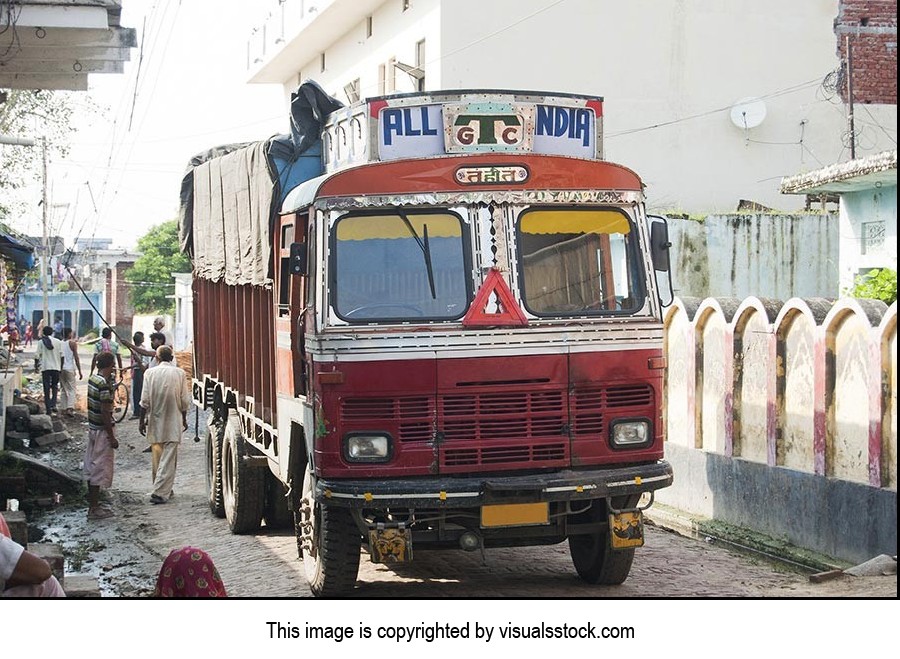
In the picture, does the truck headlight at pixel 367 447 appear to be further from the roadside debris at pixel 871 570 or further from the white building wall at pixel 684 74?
the white building wall at pixel 684 74

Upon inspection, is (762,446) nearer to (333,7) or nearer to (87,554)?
(87,554)

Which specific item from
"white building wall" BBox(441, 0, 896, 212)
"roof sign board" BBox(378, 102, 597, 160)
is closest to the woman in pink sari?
"roof sign board" BBox(378, 102, 597, 160)

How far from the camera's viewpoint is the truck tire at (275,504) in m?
10.9

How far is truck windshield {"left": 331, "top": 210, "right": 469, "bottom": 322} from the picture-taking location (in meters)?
7.29

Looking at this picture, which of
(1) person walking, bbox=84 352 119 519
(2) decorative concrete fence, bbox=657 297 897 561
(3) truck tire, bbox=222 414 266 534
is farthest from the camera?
(1) person walking, bbox=84 352 119 519

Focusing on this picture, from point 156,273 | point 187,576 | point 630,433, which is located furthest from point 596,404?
point 156,273

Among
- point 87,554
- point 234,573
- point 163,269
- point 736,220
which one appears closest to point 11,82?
point 87,554

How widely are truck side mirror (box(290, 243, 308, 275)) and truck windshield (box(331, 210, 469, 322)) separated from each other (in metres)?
0.28

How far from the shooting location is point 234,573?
9.28 meters

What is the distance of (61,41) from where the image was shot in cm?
1123

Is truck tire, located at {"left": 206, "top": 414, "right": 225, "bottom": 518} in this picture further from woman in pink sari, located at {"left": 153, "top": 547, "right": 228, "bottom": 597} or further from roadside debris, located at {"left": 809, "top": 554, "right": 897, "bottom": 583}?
woman in pink sari, located at {"left": 153, "top": 547, "right": 228, "bottom": 597}

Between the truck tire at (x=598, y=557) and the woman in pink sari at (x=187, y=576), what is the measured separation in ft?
10.4

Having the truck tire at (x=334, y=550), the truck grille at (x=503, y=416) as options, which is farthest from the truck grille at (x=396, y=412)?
the truck tire at (x=334, y=550)

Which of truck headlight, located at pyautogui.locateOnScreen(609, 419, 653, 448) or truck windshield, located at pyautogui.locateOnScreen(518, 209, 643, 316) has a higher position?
truck windshield, located at pyautogui.locateOnScreen(518, 209, 643, 316)
